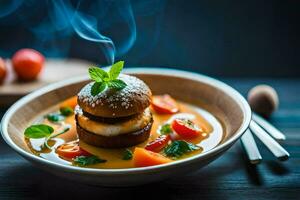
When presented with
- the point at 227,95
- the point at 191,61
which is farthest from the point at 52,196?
the point at 191,61

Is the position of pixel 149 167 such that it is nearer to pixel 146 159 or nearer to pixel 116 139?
pixel 146 159

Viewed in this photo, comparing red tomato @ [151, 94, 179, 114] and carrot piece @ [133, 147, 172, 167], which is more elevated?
red tomato @ [151, 94, 179, 114]

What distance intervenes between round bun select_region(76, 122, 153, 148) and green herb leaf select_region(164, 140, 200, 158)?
0.14 m

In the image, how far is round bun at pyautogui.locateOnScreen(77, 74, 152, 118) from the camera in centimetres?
212

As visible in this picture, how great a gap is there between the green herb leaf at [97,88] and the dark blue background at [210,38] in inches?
98.6

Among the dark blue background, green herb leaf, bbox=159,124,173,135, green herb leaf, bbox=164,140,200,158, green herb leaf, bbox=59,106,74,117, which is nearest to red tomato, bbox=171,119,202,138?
green herb leaf, bbox=159,124,173,135

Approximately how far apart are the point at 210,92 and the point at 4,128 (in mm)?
1084

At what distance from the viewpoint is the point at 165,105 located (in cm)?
257

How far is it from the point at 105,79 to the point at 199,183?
0.63 m

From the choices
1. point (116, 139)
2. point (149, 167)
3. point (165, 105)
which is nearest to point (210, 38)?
point (165, 105)

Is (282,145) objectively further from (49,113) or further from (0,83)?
(0,83)

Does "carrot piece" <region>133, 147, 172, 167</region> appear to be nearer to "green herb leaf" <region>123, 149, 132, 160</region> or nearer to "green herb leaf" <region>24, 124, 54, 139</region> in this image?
"green herb leaf" <region>123, 149, 132, 160</region>

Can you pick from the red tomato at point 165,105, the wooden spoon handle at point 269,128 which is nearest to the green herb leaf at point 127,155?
the red tomato at point 165,105

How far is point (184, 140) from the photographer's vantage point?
2.24 metres
